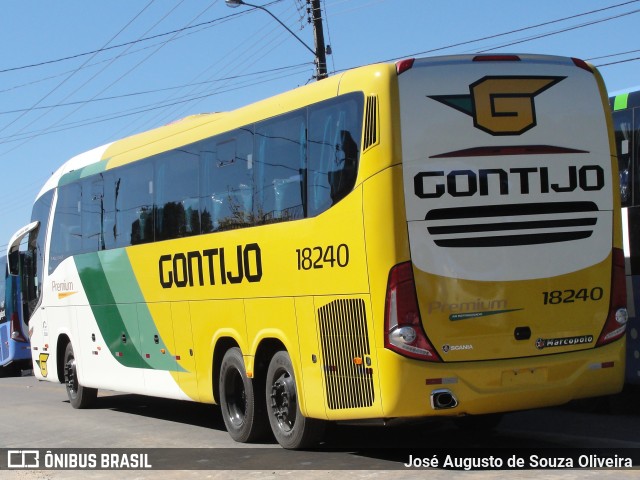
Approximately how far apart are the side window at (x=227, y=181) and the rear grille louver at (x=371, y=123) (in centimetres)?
242

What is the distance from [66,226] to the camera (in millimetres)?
17828

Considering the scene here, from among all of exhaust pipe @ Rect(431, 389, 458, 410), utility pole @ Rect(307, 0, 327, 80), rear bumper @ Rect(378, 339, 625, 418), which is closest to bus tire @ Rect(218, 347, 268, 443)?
rear bumper @ Rect(378, 339, 625, 418)

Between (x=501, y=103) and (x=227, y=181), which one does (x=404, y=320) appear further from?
(x=227, y=181)

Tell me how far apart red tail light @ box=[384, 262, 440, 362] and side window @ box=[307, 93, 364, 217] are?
3.33 feet

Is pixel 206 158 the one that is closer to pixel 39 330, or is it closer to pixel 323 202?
pixel 323 202

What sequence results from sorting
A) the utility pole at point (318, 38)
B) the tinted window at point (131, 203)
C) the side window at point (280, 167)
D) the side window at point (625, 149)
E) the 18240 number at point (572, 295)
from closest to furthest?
the 18240 number at point (572, 295)
the side window at point (280, 167)
the side window at point (625, 149)
the tinted window at point (131, 203)
the utility pole at point (318, 38)

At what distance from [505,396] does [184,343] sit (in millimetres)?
5300

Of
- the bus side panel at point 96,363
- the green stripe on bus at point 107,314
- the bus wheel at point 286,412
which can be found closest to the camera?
the bus wheel at point 286,412

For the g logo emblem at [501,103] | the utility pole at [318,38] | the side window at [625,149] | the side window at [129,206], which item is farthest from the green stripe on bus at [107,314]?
the utility pole at [318,38]

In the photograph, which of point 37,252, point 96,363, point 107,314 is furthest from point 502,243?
point 37,252

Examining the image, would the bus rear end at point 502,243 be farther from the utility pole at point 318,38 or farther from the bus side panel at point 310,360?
the utility pole at point 318,38

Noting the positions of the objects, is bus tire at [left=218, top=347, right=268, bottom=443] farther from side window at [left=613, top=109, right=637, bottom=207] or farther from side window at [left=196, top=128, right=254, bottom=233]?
side window at [left=613, top=109, right=637, bottom=207]

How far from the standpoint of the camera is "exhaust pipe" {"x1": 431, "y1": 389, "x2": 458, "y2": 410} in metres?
9.34

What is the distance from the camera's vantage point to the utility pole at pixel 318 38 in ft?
89.1
